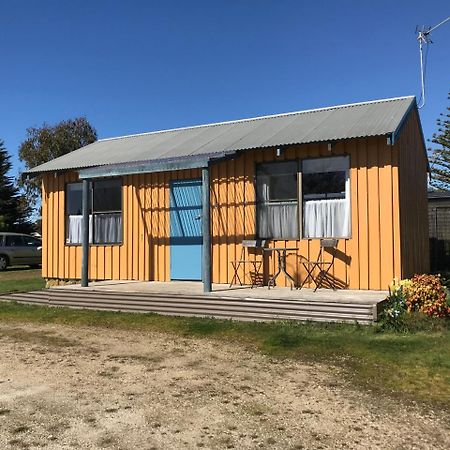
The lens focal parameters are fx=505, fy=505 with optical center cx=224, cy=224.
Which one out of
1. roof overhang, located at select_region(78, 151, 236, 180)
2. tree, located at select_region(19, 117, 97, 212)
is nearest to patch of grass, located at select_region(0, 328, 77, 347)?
roof overhang, located at select_region(78, 151, 236, 180)

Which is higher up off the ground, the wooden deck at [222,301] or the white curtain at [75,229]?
the white curtain at [75,229]

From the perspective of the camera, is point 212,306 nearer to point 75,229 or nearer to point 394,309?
point 394,309

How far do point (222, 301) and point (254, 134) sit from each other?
14.3 feet

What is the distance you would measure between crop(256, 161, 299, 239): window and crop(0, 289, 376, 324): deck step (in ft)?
7.19

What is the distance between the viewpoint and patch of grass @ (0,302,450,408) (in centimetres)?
487

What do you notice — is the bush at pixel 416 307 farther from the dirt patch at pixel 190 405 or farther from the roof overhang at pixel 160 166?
the roof overhang at pixel 160 166

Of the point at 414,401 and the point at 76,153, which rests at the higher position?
the point at 76,153

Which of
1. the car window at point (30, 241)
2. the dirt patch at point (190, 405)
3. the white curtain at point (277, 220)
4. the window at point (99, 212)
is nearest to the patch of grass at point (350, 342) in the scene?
the dirt patch at point (190, 405)

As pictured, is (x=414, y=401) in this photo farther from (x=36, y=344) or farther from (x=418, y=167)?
(x=418, y=167)

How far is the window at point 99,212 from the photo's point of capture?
1224cm

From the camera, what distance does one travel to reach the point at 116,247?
40.0 ft

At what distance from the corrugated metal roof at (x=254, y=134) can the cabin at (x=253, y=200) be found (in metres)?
0.04

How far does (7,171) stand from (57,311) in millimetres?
30731

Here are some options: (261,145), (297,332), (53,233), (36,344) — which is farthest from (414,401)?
(53,233)
